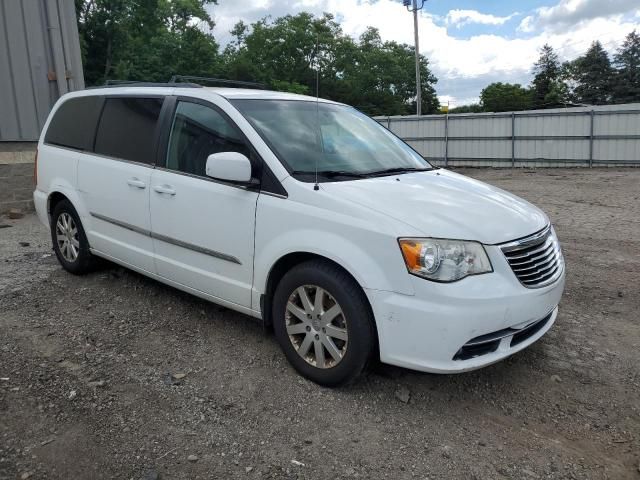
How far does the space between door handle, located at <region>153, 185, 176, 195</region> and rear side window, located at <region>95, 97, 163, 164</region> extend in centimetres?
26

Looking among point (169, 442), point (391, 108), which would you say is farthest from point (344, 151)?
point (391, 108)

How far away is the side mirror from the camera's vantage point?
128 inches

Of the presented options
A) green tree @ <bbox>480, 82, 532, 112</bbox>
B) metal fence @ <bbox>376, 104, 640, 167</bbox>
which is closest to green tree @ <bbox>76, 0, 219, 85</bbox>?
metal fence @ <bbox>376, 104, 640, 167</bbox>

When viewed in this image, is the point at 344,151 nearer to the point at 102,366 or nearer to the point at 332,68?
the point at 102,366

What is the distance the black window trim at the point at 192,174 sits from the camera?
3.35 metres

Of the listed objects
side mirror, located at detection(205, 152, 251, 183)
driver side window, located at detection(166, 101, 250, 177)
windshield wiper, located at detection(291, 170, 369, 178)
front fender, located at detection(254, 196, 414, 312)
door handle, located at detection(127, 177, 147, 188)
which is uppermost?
driver side window, located at detection(166, 101, 250, 177)

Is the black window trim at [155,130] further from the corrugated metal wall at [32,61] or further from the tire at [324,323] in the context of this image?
the corrugated metal wall at [32,61]

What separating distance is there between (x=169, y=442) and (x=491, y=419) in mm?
1709

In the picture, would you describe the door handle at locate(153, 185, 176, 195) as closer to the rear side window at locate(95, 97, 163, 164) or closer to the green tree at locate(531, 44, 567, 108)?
the rear side window at locate(95, 97, 163, 164)

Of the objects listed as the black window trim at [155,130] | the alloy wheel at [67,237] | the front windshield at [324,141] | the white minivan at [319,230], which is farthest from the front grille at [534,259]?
the alloy wheel at [67,237]

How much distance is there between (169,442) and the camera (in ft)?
8.89

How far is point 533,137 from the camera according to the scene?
1948 centimetres

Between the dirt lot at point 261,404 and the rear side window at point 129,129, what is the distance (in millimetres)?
1246

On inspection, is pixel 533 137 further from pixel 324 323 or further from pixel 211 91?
pixel 324 323
